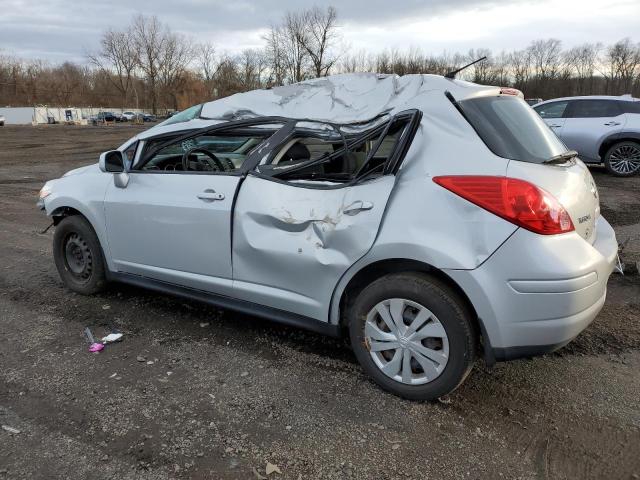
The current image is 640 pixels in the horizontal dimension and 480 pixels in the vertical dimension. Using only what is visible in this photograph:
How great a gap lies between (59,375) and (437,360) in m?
2.34

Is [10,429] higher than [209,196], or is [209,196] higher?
[209,196]

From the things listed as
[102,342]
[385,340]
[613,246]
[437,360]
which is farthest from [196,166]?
[613,246]

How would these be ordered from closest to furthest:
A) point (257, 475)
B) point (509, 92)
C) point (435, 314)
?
1. point (257, 475)
2. point (435, 314)
3. point (509, 92)

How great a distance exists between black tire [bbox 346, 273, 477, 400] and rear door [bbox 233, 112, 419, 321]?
224 mm

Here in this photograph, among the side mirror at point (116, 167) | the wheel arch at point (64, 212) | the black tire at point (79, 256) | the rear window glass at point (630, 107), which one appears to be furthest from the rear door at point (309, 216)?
the rear window glass at point (630, 107)

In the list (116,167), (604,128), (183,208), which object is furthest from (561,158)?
(604,128)

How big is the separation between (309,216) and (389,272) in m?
0.58

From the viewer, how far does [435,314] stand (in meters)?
2.60

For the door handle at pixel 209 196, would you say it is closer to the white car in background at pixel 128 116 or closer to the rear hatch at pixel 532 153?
the rear hatch at pixel 532 153

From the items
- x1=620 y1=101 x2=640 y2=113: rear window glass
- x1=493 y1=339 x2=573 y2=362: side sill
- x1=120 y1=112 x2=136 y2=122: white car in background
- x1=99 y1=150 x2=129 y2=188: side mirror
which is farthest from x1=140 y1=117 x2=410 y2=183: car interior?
x1=120 y1=112 x2=136 y2=122: white car in background

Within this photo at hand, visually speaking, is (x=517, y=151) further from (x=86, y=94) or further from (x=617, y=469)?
(x=86, y=94)

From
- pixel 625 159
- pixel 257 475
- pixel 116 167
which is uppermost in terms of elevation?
pixel 116 167

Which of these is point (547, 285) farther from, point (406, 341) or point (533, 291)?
point (406, 341)

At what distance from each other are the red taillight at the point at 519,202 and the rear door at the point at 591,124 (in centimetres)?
979
